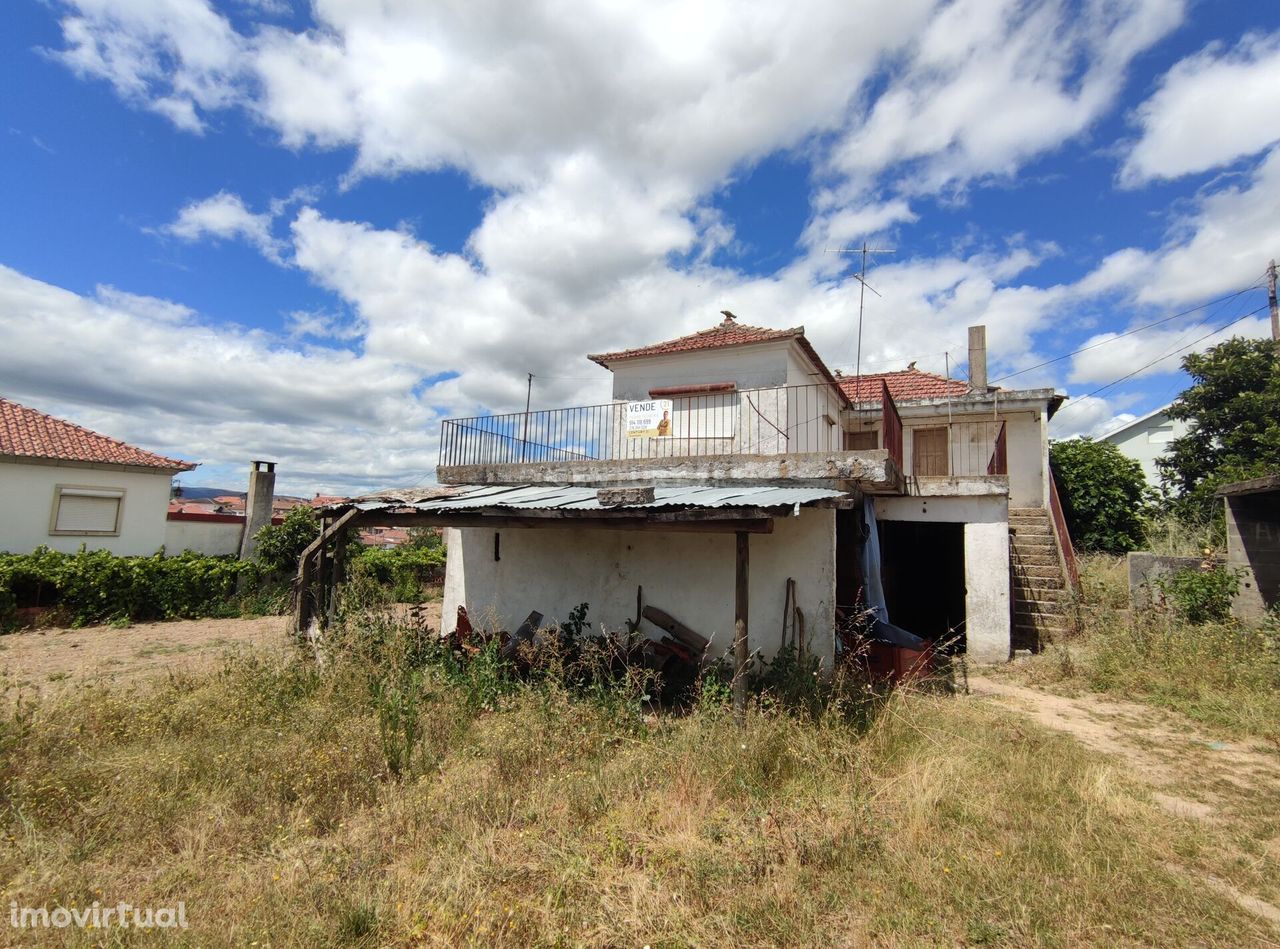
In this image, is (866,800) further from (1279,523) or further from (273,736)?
(1279,523)

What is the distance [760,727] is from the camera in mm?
4980

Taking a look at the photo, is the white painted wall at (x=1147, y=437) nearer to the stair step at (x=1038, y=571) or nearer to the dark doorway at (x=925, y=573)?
the dark doorway at (x=925, y=573)

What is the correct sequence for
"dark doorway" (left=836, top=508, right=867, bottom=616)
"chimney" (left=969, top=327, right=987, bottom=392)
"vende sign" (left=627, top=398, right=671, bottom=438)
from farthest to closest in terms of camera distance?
"chimney" (left=969, top=327, right=987, bottom=392) < "vende sign" (left=627, top=398, right=671, bottom=438) < "dark doorway" (left=836, top=508, right=867, bottom=616)

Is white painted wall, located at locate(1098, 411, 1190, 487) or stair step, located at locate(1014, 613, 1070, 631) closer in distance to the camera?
stair step, located at locate(1014, 613, 1070, 631)

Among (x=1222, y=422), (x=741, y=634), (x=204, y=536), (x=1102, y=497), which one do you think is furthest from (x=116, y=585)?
(x=1222, y=422)

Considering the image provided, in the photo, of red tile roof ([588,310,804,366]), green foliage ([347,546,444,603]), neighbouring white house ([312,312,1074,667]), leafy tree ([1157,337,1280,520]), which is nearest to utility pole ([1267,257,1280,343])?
leafy tree ([1157,337,1280,520])

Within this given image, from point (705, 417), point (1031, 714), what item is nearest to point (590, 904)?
point (1031, 714)

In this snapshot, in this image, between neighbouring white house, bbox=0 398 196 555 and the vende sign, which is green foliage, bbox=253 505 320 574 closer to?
neighbouring white house, bbox=0 398 196 555

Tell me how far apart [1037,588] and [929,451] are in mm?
5438

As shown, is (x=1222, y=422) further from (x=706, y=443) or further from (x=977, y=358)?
(x=706, y=443)

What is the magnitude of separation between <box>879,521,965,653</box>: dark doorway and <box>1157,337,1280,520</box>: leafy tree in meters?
7.08

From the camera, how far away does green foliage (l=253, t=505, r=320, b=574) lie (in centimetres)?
1498

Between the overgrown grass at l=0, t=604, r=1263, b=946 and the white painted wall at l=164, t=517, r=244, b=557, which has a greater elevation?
the white painted wall at l=164, t=517, r=244, b=557

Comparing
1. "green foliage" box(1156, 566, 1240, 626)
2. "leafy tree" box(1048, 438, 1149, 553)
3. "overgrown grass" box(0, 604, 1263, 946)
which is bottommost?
"overgrown grass" box(0, 604, 1263, 946)
